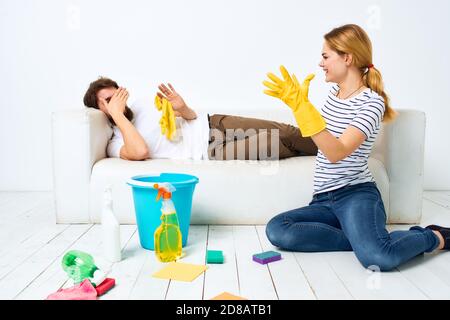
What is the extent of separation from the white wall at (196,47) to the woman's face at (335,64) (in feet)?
3.95

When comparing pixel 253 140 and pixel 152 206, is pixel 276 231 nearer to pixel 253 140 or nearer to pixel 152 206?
pixel 152 206

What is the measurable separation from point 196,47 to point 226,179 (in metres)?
1.10

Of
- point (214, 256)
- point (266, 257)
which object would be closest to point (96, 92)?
point (214, 256)

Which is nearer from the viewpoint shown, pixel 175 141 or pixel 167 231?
pixel 167 231

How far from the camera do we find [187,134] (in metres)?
2.16

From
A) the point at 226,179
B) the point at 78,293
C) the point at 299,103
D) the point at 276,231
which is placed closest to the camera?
the point at 78,293

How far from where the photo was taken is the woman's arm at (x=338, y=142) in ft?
4.40

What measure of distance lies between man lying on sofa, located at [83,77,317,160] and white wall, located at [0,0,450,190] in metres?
0.55

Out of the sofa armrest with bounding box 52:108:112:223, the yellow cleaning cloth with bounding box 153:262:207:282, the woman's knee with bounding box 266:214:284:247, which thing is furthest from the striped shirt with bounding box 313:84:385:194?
the sofa armrest with bounding box 52:108:112:223

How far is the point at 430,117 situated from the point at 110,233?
6.95ft

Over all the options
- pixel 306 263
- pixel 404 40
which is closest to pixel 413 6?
pixel 404 40
